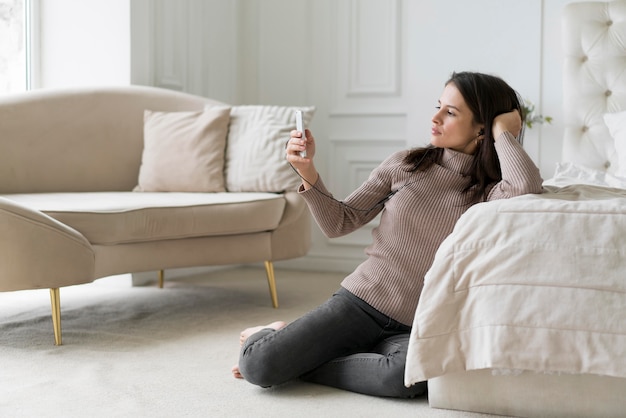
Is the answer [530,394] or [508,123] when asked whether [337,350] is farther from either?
[508,123]

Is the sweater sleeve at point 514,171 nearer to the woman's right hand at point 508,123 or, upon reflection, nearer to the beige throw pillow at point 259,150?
the woman's right hand at point 508,123

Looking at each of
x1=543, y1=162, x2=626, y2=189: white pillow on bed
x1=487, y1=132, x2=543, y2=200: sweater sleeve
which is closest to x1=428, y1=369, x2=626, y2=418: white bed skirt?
x1=487, y1=132, x2=543, y2=200: sweater sleeve

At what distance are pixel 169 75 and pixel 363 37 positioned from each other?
1000 mm

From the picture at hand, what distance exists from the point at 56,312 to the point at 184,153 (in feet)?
3.32

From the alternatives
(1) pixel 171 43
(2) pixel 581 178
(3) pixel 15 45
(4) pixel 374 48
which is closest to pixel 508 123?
(2) pixel 581 178

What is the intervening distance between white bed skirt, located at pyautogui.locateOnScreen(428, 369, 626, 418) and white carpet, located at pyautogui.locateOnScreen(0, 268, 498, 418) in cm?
4

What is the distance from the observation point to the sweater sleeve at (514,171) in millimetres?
1767

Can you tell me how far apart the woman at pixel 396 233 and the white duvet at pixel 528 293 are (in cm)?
19

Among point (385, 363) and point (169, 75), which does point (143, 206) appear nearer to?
point (385, 363)

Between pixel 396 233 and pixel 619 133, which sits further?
pixel 619 133

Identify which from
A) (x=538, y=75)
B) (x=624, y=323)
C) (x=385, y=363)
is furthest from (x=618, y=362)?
(x=538, y=75)

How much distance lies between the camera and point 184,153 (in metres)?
3.17

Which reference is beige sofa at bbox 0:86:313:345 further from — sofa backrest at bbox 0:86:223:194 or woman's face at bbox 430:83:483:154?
woman's face at bbox 430:83:483:154

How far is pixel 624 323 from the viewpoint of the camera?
1467mm
